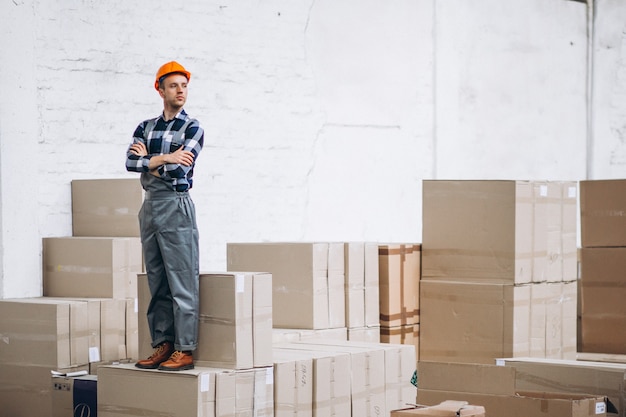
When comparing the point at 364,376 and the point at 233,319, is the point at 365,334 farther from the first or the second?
the point at 233,319

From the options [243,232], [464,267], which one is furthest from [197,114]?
[464,267]

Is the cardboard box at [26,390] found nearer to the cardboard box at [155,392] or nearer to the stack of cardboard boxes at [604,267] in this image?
the cardboard box at [155,392]

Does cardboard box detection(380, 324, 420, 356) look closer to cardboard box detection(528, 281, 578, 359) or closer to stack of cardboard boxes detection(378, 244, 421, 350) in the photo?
stack of cardboard boxes detection(378, 244, 421, 350)

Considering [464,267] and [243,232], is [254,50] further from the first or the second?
[464,267]

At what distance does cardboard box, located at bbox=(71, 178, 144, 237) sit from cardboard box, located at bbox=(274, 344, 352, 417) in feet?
4.16

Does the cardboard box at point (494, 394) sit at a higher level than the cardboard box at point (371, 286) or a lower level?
lower

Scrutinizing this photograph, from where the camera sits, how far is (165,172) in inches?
164

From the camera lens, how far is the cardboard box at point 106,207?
5.60 metres

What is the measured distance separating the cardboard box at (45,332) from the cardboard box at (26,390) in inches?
1.4

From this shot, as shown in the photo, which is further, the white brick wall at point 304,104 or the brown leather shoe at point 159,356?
the white brick wall at point 304,104

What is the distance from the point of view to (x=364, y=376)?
498cm

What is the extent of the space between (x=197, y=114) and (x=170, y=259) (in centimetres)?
257

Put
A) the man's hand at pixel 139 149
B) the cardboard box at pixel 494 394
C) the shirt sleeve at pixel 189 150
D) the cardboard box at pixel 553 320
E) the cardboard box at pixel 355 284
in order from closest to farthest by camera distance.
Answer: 1. the cardboard box at pixel 494 394
2. the shirt sleeve at pixel 189 150
3. the man's hand at pixel 139 149
4. the cardboard box at pixel 553 320
5. the cardboard box at pixel 355 284

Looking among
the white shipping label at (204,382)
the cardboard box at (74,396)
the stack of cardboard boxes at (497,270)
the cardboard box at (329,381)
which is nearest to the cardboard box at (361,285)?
the stack of cardboard boxes at (497,270)
